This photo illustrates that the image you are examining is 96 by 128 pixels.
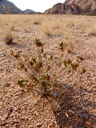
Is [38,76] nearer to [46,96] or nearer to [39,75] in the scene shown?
[39,75]

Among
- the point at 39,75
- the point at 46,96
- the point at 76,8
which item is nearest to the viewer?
the point at 39,75

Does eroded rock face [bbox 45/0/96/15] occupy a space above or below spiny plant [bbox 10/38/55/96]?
above

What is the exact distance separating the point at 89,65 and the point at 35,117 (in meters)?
1.79

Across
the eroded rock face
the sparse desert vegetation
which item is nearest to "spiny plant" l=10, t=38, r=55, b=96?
the sparse desert vegetation

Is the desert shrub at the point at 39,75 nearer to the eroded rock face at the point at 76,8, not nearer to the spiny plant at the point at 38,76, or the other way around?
the spiny plant at the point at 38,76

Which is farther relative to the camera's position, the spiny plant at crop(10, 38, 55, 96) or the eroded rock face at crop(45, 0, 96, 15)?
the eroded rock face at crop(45, 0, 96, 15)

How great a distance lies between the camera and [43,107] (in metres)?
1.93

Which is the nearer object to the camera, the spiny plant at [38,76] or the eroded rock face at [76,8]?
the spiny plant at [38,76]

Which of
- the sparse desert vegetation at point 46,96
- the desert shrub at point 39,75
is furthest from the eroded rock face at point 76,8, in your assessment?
the desert shrub at point 39,75

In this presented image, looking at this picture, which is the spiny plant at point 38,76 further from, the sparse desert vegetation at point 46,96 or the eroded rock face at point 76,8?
the eroded rock face at point 76,8

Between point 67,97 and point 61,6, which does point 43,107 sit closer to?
point 67,97

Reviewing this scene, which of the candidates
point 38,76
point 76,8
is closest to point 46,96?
point 38,76

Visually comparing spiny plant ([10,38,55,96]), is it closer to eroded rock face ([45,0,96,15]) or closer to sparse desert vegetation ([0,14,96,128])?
sparse desert vegetation ([0,14,96,128])

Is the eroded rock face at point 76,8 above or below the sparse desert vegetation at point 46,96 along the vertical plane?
above
